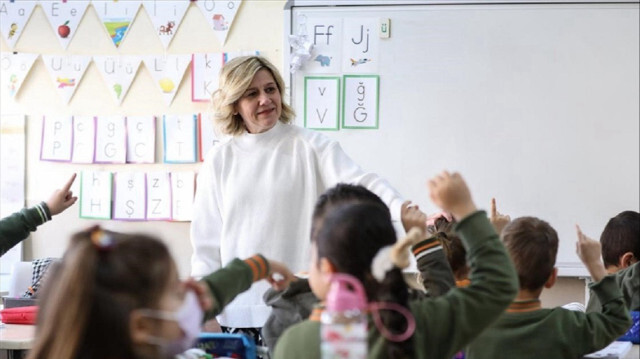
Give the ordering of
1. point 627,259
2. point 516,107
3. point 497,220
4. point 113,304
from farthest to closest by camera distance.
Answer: point 516,107
point 627,259
point 497,220
point 113,304

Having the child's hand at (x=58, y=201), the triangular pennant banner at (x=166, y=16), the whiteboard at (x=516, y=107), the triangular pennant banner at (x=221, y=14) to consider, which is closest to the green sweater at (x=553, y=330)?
the child's hand at (x=58, y=201)

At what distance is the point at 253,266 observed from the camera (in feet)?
5.45

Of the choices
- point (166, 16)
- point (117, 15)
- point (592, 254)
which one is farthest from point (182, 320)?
point (117, 15)

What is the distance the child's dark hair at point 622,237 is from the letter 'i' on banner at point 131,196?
2452 mm

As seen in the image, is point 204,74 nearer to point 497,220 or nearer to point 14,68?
point 14,68

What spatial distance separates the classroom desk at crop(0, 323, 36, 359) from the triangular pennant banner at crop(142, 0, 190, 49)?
79.9 inches

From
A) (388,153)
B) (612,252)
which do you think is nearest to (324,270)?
(612,252)

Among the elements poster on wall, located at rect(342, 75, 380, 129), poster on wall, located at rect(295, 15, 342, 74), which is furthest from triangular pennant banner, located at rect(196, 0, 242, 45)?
poster on wall, located at rect(342, 75, 380, 129)

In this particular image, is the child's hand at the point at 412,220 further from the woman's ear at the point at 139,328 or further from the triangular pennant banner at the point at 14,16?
the triangular pennant banner at the point at 14,16

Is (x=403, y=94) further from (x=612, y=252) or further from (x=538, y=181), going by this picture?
(x=612, y=252)

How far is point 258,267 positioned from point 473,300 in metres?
0.41

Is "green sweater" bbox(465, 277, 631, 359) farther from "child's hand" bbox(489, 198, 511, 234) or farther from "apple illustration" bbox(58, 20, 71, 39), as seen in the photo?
"apple illustration" bbox(58, 20, 71, 39)

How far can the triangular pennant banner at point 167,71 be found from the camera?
15.0ft

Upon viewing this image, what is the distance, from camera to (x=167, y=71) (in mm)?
4586
